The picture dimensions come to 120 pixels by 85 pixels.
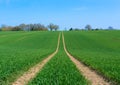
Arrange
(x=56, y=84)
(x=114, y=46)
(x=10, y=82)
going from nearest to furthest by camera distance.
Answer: (x=56, y=84) → (x=10, y=82) → (x=114, y=46)

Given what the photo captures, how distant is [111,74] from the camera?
21016mm

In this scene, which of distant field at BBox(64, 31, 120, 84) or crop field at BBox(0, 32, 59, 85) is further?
distant field at BBox(64, 31, 120, 84)

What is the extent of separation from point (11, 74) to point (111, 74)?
24.9 ft

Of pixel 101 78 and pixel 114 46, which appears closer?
pixel 101 78

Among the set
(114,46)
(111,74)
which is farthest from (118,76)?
(114,46)

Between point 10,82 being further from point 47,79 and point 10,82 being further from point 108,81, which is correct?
point 108,81

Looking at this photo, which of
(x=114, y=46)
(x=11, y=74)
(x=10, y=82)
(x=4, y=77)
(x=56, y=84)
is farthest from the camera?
(x=114, y=46)

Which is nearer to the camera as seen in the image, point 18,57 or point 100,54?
point 18,57

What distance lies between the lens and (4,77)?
1892cm

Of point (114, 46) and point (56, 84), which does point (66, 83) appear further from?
point (114, 46)

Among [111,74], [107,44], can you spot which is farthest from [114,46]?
[111,74]

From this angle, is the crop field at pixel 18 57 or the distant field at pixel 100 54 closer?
the crop field at pixel 18 57

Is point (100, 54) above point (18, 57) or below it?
below

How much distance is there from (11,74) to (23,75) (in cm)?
97
